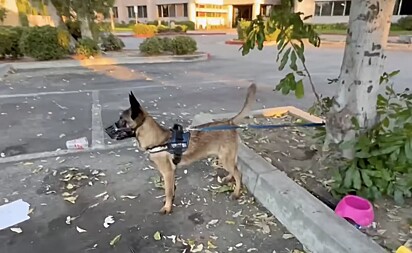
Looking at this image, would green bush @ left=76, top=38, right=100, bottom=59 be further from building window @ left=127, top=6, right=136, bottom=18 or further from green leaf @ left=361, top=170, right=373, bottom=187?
building window @ left=127, top=6, right=136, bottom=18

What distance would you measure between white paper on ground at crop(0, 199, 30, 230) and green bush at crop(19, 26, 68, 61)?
11.0m

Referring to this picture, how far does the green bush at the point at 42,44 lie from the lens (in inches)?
492

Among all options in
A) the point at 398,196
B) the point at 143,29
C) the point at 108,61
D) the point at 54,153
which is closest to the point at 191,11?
the point at 143,29

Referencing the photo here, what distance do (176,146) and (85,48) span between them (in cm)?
1168

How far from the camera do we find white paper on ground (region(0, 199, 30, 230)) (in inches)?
114

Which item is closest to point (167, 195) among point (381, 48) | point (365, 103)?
point (365, 103)

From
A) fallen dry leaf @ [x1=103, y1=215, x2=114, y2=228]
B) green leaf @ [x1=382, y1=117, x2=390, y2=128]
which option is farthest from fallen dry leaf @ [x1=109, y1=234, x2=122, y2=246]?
green leaf @ [x1=382, y1=117, x2=390, y2=128]

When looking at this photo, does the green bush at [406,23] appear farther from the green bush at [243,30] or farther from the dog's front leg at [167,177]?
the dog's front leg at [167,177]

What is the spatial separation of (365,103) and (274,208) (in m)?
1.23

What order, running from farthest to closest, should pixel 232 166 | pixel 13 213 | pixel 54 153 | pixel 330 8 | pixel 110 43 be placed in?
pixel 330 8, pixel 110 43, pixel 54 153, pixel 232 166, pixel 13 213

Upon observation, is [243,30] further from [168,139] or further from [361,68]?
[168,139]

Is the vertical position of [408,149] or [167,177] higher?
[408,149]

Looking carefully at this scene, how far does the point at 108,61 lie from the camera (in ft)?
44.4

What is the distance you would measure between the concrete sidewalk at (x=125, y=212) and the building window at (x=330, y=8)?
33317mm
